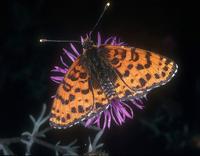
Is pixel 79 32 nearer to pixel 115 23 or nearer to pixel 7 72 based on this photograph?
pixel 115 23

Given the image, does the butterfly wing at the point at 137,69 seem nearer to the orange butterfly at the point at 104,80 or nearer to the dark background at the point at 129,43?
the orange butterfly at the point at 104,80

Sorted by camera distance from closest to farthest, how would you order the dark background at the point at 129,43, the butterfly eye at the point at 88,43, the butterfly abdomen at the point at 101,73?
the butterfly abdomen at the point at 101,73 → the butterfly eye at the point at 88,43 → the dark background at the point at 129,43

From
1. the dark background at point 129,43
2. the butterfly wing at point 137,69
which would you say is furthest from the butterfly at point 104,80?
the dark background at point 129,43

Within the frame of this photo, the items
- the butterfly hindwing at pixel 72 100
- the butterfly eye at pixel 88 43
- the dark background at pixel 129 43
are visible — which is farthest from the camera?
the dark background at pixel 129 43

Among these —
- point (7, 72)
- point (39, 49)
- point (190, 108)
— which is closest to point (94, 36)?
point (39, 49)

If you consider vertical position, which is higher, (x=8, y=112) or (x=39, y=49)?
(x=39, y=49)
